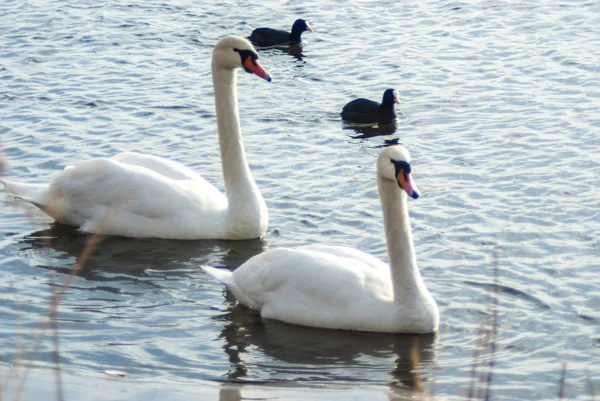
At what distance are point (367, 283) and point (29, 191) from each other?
13.0 feet

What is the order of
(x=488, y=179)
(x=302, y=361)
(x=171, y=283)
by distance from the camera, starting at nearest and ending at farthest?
(x=302, y=361) < (x=171, y=283) < (x=488, y=179)

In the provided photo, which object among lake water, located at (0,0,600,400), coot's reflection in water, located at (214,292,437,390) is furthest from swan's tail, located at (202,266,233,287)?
coot's reflection in water, located at (214,292,437,390)

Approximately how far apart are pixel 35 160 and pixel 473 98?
5.21m

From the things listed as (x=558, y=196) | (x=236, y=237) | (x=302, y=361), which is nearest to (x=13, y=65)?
(x=236, y=237)

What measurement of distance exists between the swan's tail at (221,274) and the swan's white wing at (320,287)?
8.4 inches

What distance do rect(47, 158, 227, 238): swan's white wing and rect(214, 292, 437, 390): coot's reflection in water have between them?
1.85 m

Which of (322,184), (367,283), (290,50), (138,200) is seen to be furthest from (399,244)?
(290,50)

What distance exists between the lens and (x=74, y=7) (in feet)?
63.4

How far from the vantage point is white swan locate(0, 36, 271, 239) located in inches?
369

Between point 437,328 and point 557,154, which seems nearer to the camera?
point 437,328

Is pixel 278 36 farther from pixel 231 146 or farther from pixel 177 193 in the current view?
pixel 177 193

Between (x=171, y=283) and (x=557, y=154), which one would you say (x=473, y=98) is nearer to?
(x=557, y=154)

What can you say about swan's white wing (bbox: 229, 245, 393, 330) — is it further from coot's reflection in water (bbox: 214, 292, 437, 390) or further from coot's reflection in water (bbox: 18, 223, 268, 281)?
coot's reflection in water (bbox: 18, 223, 268, 281)

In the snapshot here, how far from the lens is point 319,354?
277 inches
